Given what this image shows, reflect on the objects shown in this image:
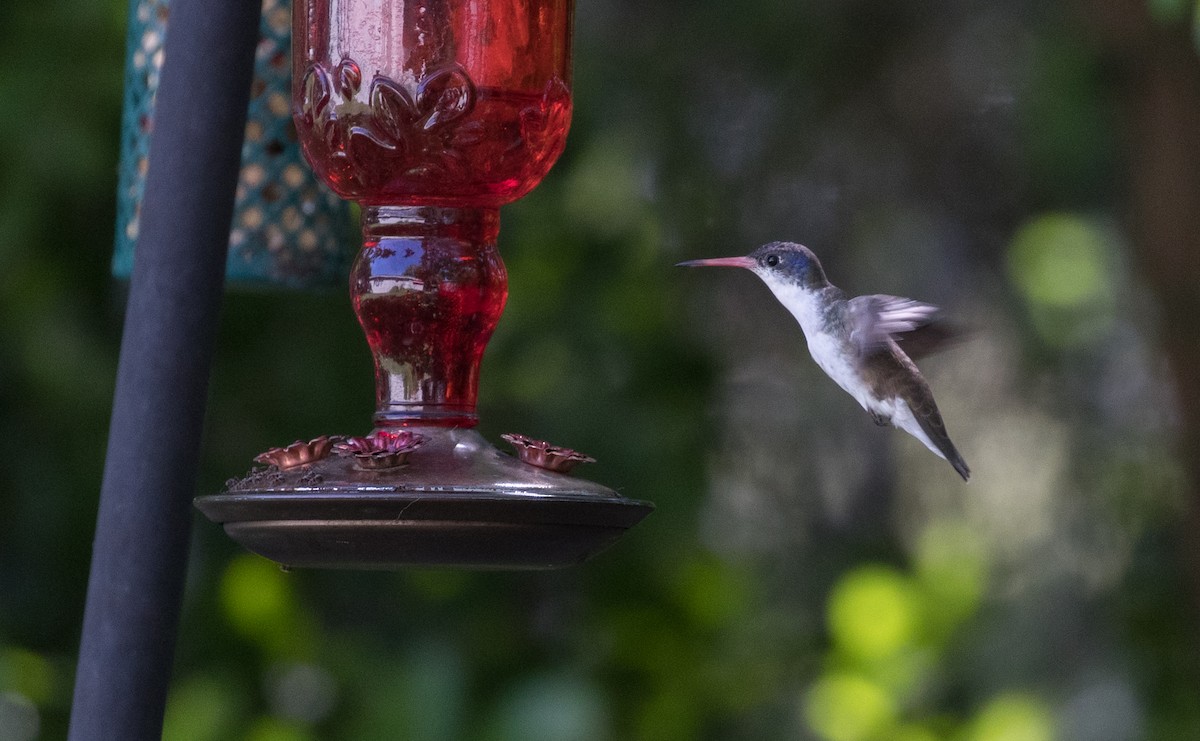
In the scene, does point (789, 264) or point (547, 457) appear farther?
point (789, 264)

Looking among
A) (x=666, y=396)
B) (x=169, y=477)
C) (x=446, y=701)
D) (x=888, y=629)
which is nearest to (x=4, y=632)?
(x=446, y=701)

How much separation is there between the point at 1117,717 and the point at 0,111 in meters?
3.06

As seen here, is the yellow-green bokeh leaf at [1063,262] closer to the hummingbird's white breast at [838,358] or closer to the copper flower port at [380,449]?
the hummingbird's white breast at [838,358]

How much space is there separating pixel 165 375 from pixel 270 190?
47.1 inches

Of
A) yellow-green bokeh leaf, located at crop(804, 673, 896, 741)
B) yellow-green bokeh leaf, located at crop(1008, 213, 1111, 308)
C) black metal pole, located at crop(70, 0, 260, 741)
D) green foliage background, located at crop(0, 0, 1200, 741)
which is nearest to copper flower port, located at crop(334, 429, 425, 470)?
black metal pole, located at crop(70, 0, 260, 741)

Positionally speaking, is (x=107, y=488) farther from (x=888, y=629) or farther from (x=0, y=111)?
(x=888, y=629)

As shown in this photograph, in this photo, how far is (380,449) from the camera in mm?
1572

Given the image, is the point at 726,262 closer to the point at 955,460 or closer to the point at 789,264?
the point at 789,264

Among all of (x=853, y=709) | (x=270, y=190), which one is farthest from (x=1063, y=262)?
(x=270, y=190)

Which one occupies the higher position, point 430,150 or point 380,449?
point 430,150

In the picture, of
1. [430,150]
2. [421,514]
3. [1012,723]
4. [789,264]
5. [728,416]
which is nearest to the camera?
[421,514]

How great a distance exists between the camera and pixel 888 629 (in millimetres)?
3975

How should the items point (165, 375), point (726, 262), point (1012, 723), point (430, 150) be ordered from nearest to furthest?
point (165, 375), point (726, 262), point (430, 150), point (1012, 723)

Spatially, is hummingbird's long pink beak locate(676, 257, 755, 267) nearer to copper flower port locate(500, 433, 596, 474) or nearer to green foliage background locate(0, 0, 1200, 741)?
copper flower port locate(500, 433, 596, 474)
